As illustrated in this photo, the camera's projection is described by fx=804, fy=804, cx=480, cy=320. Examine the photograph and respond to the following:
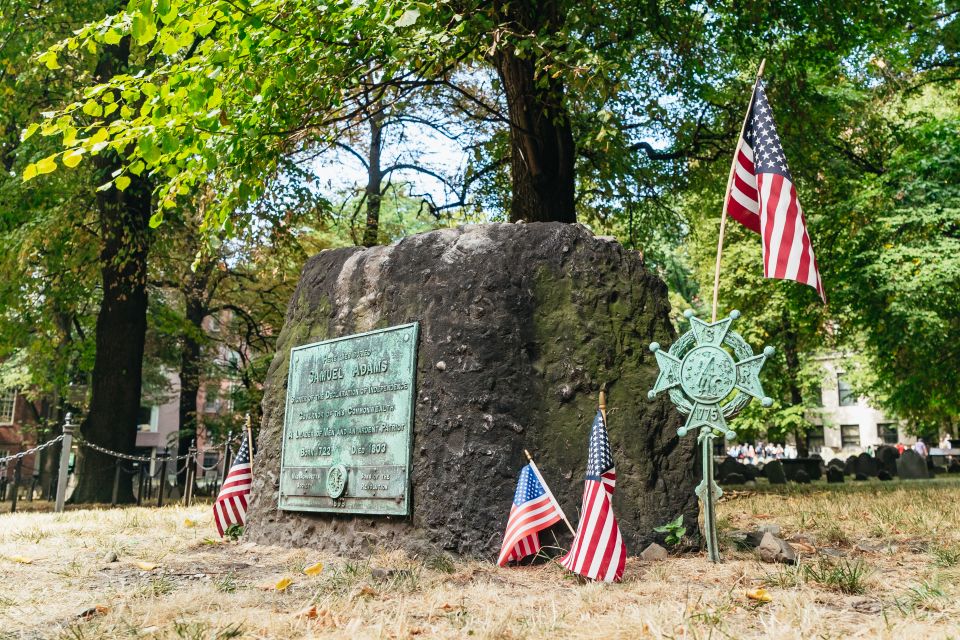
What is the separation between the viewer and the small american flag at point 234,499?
26.4 ft

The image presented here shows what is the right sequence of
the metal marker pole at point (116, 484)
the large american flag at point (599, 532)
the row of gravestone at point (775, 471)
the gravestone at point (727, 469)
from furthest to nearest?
Answer: the gravestone at point (727, 469)
the row of gravestone at point (775, 471)
the metal marker pole at point (116, 484)
the large american flag at point (599, 532)

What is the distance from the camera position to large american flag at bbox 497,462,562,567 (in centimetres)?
572

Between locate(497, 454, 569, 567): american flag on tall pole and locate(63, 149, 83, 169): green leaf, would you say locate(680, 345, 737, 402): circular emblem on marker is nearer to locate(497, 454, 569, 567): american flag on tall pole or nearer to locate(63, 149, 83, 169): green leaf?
locate(497, 454, 569, 567): american flag on tall pole

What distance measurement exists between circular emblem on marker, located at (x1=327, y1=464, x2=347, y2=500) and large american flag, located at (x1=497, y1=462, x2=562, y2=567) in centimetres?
161

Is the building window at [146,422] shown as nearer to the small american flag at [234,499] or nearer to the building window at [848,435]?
the small american flag at [234,499]

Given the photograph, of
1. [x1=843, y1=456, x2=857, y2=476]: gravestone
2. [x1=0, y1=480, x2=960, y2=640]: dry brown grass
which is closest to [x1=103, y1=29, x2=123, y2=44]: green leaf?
[x1=0, y1=480, x2=960, y2=640]: dry brown grass

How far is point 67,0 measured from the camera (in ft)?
48.0

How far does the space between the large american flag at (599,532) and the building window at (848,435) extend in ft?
168

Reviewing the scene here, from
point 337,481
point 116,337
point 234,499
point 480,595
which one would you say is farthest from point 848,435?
point 480,595

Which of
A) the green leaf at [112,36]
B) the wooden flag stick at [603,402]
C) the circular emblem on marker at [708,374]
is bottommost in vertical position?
the wooden flag stick at [603,402]

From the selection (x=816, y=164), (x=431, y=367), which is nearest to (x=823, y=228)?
(x=816, y=164)

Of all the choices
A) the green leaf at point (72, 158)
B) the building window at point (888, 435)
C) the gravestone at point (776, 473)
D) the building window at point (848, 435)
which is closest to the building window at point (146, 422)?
the gravestone at point (776, 473)

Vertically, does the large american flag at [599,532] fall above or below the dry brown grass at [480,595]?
above

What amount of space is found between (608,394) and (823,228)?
1247 cm
